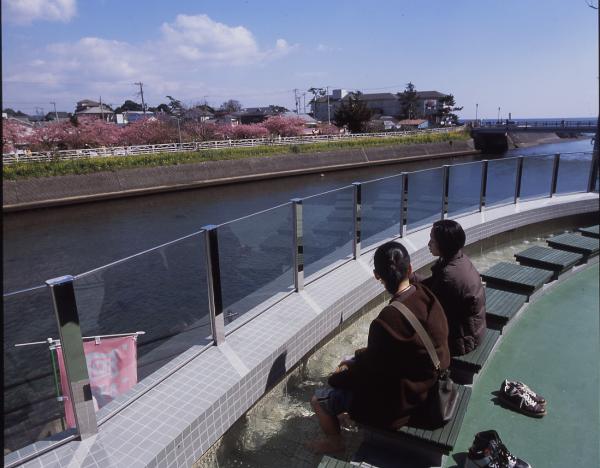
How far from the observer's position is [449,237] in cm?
247

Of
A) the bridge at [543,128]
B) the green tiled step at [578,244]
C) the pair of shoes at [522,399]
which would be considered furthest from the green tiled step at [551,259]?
the bridge at [543,128]

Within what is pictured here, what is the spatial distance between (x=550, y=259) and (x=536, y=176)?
278 centimetres

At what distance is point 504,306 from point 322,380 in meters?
1.52

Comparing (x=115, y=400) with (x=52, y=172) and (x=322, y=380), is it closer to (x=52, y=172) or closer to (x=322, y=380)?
Result: (x=322, y=380)

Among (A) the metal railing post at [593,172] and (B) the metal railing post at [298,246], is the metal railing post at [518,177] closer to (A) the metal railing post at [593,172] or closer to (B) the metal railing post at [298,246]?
(A) the metal railing post at [593,172]

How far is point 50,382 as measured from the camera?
3170mm

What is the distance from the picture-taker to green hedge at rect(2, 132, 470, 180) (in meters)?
23.2

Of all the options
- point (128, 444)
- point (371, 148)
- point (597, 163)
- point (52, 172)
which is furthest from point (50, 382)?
point (371, 148)

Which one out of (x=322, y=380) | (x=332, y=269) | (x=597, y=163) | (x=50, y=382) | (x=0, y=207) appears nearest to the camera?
(x=0, y=207)

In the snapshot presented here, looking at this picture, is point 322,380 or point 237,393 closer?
point 237,393

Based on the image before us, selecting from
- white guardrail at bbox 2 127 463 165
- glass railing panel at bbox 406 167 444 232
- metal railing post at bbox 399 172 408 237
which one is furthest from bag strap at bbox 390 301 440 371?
white guardrail at bbox 2 127 463 165

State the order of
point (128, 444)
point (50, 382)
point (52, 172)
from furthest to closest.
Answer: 1. point (52, 172)
2. point (50, 382)
3. point (128, 444)

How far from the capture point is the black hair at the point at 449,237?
2.47 m

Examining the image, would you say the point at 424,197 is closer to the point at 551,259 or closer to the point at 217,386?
the point at 551,259
